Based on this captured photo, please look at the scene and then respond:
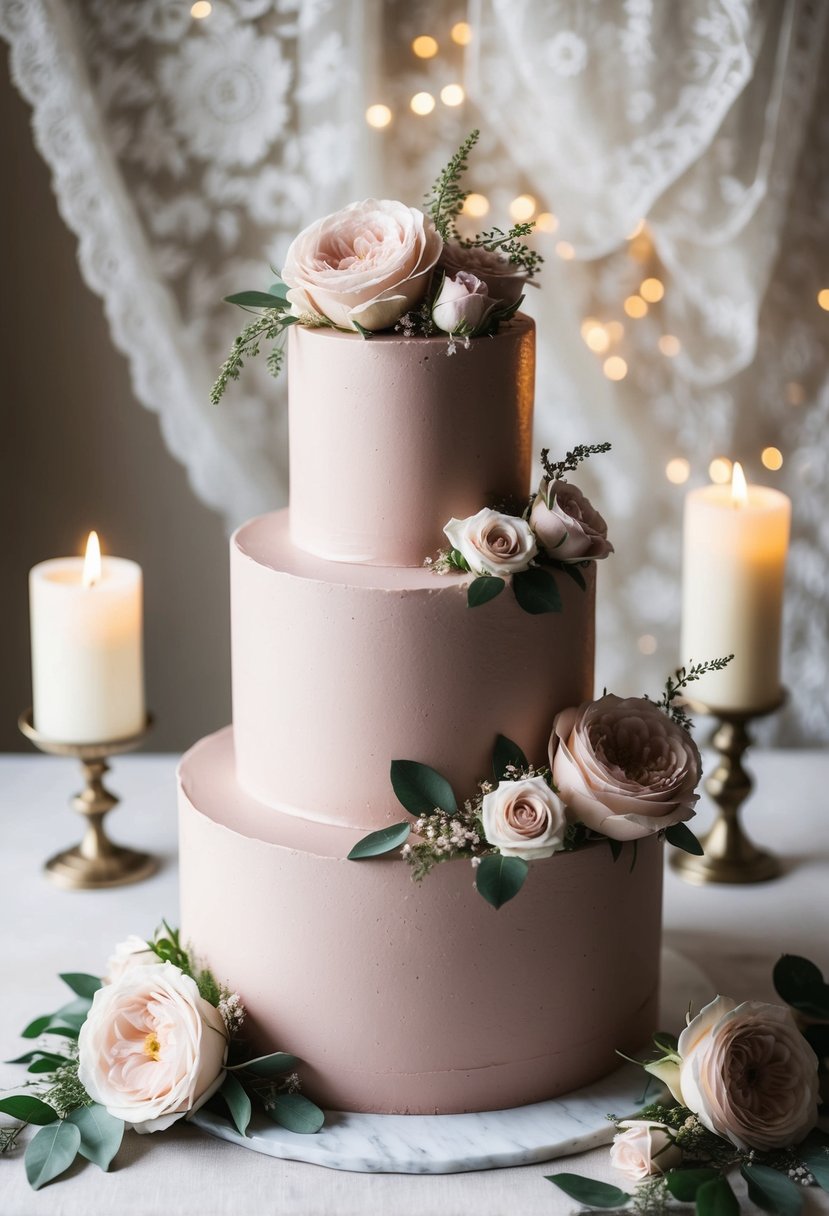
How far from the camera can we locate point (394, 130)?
2.18 m

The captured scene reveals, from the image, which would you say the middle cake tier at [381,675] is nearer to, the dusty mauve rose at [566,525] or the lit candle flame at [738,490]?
the dusty mauve rose at [566,525]

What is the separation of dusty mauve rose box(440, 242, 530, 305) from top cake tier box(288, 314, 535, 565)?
3 centimetres

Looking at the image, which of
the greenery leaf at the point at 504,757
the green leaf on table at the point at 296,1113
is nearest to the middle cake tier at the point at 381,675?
the greenery leaf at the point at 504,757

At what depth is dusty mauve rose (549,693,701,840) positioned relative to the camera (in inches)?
50.3

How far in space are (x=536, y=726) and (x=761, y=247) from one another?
3.76ft

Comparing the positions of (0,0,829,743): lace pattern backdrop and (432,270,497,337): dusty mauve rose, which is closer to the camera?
(432,270,497,337): dusty mauve rose

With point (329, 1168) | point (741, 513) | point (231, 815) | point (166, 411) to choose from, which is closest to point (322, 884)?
point (231, 815)

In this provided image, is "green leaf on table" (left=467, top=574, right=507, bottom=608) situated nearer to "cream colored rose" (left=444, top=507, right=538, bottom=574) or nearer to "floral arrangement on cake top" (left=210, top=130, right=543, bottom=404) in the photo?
"cream colored rose" (left=444, top=507, right=538, bottom=574)

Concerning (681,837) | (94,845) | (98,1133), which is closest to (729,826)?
(681,837)

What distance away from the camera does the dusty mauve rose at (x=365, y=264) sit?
1270 millimetres

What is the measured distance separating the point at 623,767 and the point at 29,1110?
0.62 metres

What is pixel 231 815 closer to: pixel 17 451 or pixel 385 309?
pixel 385 309

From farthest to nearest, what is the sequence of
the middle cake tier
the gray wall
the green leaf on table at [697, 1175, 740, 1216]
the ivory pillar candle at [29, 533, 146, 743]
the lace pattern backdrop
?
the gray wall < the lace pattern backdrop < the ivory pillar candle at [29, 533, 146, 743] < the middle cake tier < the green leaf on table at [697, 1175, 740, 1216]

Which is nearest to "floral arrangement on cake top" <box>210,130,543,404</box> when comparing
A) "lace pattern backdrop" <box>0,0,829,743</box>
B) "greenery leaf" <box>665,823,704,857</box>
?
"greenery leaf" <box>665,823,704,857</box>
